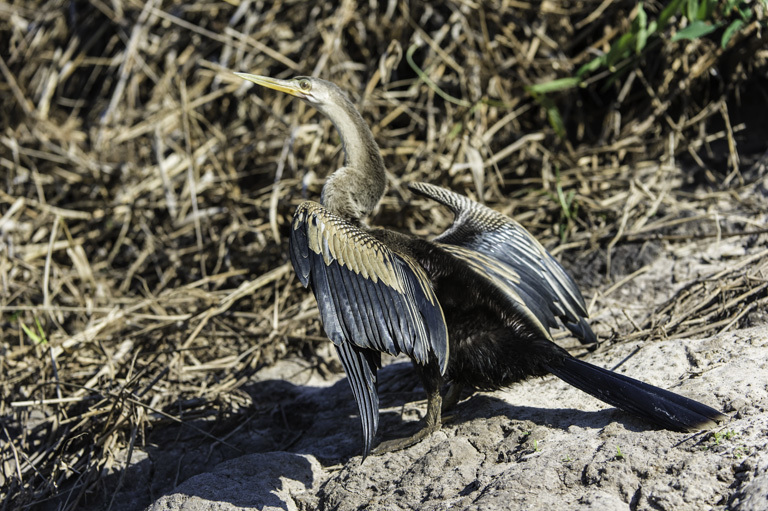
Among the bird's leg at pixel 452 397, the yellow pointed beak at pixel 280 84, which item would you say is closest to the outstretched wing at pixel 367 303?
the bird's leg at pixel 452 397

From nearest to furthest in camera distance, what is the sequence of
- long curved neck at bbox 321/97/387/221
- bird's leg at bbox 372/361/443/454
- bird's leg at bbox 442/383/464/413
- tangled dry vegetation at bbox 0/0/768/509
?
bird's leg at bbox 372/361/443/454 → bird's leg at bbox 442/383/464/413 → long curved neck at bbox 321/97/387/221 → tangled dry vegetation at bbox 0/0/768/509

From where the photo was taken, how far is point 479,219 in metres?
3.46

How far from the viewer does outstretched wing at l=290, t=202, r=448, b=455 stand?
2629mm

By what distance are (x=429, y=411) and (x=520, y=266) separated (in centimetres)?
77

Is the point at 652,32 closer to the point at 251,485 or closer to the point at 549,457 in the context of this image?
the point at 549,457

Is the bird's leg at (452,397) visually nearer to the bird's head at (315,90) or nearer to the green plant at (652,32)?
the bird's head at (315,90)

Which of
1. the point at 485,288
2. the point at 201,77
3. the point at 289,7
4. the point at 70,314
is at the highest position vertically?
the point at 289,7

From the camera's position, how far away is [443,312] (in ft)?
9.46

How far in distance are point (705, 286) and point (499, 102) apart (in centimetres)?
194

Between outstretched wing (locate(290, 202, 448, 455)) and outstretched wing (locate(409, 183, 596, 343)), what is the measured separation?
33cm

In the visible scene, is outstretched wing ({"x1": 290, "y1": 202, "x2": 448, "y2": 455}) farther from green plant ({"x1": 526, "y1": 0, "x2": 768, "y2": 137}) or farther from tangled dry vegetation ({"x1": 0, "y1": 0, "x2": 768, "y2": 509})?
green plant ({"x1": 526, "y1": 0, "x2": 768, "y2": 137})

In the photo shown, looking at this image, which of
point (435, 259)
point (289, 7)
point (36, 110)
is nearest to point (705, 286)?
point (435, 259)

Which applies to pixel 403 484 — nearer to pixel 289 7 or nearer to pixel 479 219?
pixel 479 219

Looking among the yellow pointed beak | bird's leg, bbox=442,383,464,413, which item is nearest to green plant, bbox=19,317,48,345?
the yellow pointed beak
